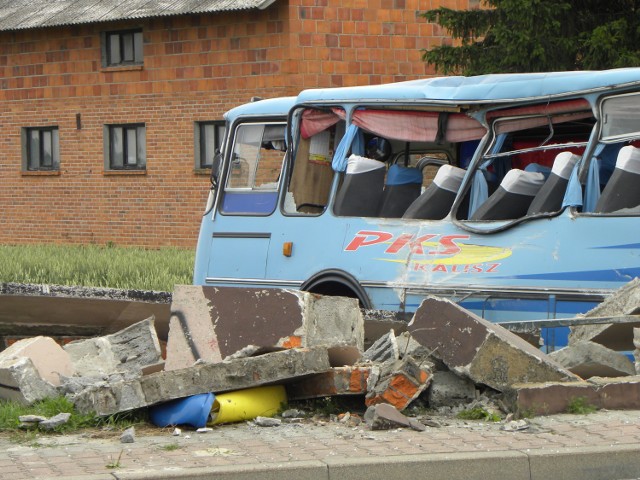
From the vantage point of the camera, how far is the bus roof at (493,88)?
1045 centimetres

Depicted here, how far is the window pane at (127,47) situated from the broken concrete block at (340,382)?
23.3 meters

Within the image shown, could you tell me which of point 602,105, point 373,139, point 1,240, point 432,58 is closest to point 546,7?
point 432,58

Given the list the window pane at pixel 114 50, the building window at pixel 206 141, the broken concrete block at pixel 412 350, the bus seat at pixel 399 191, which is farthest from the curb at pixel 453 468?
the window pane at pixel 114 50

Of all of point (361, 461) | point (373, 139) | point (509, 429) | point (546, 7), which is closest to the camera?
point (361, 461)

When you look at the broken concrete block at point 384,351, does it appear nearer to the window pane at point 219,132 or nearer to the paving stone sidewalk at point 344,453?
the paving stone sidewalk at point 344,453

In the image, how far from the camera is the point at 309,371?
8391mm

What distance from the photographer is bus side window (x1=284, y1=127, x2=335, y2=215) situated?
12.7 meters

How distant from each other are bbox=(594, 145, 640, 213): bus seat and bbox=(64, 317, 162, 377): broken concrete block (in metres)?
3.59

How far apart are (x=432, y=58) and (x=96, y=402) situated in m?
14.4

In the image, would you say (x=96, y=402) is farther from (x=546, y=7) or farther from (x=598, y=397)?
(x=546, y=7)

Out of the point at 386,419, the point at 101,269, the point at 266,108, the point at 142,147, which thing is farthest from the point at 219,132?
the point at 386,419

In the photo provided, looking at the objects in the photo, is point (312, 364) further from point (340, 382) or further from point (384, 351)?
point (384, 351)

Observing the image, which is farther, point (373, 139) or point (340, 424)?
point (373, 139)

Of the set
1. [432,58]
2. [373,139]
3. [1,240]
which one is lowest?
[1,240]
